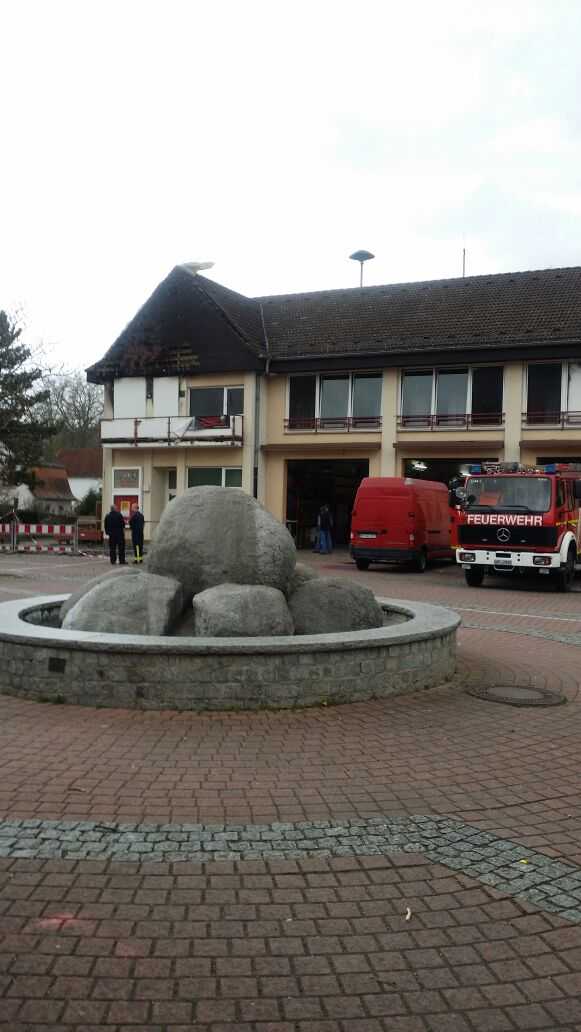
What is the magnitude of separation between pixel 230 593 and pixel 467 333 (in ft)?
80.7

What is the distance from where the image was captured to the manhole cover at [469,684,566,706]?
7211 mm

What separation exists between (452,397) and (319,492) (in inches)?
300

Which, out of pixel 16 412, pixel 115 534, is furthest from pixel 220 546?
pixel 16 412

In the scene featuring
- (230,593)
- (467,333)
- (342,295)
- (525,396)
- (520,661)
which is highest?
Result: (342,295)

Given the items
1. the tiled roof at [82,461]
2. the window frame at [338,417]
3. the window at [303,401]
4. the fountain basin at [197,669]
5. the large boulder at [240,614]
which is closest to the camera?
the fountain basin at [197,669]

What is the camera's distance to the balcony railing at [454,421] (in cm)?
2967

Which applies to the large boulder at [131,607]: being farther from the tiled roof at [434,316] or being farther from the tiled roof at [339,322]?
the tiled roof at [434,316]

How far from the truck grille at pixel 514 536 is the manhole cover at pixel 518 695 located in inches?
408

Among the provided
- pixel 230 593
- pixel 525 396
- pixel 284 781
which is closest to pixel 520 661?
pixel 230 593

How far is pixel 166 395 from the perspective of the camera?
34094 mm

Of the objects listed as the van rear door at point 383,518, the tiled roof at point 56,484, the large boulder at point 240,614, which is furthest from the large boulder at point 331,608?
the tiled roof at point 56,484

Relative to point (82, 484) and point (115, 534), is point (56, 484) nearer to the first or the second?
point (82, 484)

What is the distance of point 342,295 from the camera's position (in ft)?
117

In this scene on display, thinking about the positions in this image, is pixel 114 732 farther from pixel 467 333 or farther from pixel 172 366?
pixel 172 366
